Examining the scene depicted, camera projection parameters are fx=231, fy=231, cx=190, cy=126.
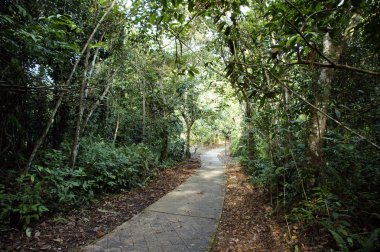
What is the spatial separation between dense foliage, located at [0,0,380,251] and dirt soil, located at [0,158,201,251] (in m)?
0.24

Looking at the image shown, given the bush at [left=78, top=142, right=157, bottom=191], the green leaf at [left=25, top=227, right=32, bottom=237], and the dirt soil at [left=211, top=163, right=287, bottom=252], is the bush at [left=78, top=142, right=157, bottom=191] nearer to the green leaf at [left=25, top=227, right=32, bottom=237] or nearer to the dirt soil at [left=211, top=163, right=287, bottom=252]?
the green leaf at [left=25, top=227, right=32, bottom=237]

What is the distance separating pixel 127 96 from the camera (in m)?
11.8

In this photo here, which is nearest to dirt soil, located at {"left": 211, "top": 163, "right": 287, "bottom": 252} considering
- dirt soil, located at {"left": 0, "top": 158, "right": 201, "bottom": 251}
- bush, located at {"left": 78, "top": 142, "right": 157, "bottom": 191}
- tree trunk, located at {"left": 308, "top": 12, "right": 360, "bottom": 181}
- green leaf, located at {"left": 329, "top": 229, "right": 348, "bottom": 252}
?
green leaf, located at {"left": 329, "top": 229, "right": 348, "bottom": 252}

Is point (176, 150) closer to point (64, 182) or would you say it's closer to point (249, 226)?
point (64, 182)

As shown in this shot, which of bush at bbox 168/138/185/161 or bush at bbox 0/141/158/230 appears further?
bush at bbox 168/138/185/161

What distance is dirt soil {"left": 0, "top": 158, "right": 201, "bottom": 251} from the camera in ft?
11.1

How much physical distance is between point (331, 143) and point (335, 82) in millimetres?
1334

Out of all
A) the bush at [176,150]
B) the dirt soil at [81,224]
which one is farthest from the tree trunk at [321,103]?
the bush at [176,150]

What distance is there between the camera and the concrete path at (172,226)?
359 centimetres

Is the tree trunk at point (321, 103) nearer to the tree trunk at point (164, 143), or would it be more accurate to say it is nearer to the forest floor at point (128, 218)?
the forest floor at point (128, 218)

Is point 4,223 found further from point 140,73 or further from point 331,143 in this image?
point 140,73

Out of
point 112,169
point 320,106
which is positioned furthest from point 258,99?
point 112,169

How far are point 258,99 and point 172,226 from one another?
344 cm

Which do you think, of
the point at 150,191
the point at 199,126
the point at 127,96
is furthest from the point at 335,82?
the point at 199,126
